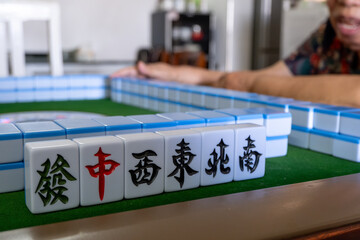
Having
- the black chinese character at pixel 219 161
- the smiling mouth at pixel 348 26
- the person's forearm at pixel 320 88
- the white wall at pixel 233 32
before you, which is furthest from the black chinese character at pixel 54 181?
the white wall at pixel 233 32

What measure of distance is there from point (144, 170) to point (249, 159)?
22 cm

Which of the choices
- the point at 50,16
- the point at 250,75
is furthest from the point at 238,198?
the point at 50,16

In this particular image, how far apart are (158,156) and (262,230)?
0.23 m

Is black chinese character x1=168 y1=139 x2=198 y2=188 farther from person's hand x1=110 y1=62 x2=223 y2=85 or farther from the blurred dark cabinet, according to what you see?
the blurred dark cabinet

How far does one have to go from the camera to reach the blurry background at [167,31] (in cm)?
579

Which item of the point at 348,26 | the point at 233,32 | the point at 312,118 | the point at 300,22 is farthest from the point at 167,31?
the point at 312,118

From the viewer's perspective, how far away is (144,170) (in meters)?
0.69

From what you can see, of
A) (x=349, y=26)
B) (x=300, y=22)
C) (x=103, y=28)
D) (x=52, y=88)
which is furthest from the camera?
(x=103, y=28)

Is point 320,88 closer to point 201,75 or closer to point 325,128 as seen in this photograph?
point 325,128

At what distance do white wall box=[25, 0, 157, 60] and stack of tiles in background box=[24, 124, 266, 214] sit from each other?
552cm

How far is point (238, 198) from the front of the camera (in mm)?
646

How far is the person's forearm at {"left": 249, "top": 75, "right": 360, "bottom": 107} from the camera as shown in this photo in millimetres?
1257

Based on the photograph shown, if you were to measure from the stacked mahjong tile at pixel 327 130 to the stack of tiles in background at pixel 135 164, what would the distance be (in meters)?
0.27

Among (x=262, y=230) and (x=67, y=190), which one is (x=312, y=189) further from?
(x=67, y=190)
